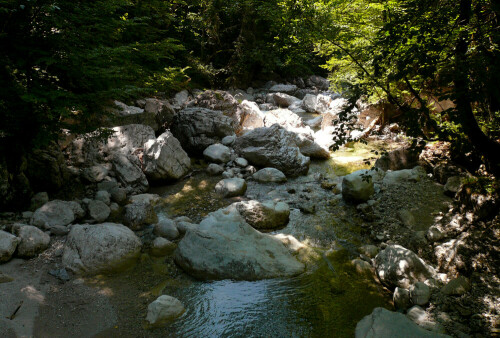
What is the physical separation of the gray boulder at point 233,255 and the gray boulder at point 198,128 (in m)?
4.52

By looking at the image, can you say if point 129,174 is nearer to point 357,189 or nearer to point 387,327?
point 357,189

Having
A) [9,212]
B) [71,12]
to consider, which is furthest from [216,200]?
[71,12]

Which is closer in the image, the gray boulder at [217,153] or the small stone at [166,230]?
the small stone at [166,230]

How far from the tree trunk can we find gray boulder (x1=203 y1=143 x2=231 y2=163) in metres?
6.04

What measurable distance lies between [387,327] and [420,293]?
0.83m

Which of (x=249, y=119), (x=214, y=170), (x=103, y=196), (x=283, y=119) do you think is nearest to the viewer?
(x=103, y=196)

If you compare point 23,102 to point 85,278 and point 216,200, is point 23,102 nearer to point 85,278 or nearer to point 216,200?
point 85,278

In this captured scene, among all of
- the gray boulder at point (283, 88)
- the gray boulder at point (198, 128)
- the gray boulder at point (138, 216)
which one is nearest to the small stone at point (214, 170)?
→ the gray boulder at point (198, 128)

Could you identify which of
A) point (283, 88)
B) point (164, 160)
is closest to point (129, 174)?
point (164, 160)

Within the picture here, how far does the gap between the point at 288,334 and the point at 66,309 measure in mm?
2620

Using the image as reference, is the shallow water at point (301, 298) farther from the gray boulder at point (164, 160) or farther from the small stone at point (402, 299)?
the gray boulder at point (164, 160)

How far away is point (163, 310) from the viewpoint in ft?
11.7

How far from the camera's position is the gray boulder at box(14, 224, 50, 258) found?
4203 mm

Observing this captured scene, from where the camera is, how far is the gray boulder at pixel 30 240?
4.20 meters
